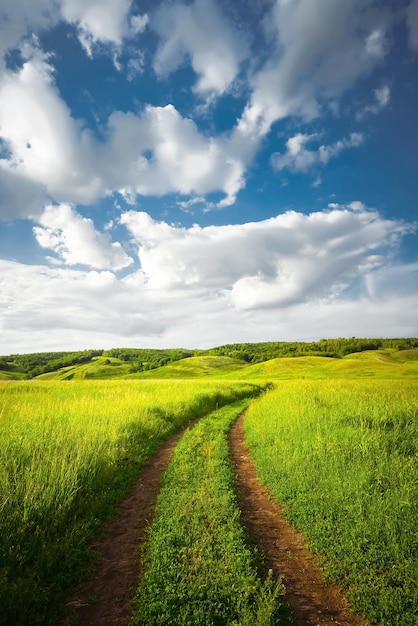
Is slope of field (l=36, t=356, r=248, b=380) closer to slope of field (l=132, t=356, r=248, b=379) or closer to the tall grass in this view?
slope of field (l=132, t=356, r=248, b=379)

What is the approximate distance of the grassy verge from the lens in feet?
14.7

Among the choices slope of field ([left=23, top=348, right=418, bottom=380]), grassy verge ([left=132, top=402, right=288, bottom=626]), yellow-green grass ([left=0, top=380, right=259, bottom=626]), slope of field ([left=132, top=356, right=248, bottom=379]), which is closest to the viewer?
grassy verge ([left=132, top=402, right=288, bottom=626])

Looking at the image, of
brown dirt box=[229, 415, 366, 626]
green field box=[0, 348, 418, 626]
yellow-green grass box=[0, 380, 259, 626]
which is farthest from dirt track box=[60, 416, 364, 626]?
yellow-green grass box=[0, 380, 259, 626]

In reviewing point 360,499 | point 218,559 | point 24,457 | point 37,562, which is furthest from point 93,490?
point 360,499

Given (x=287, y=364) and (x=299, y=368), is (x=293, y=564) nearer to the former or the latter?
(x=299, y=368)

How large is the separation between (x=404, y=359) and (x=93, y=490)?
11071cm

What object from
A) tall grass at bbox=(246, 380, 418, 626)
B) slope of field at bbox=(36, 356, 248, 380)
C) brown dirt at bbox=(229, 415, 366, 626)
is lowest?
slope of field at bbox=(36, 356, 248, 380)

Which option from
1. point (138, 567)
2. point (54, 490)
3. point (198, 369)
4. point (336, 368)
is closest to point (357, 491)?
point (138, 567)

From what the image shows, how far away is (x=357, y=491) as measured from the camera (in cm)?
790

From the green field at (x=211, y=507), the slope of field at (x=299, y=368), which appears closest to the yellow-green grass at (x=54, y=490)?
the green field at (x=211, y=507)

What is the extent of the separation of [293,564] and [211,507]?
7.76 ft

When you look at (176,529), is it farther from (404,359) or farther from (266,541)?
(404,359)

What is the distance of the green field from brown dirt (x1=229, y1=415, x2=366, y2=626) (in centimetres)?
26

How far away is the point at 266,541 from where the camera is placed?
21.5ft
